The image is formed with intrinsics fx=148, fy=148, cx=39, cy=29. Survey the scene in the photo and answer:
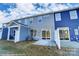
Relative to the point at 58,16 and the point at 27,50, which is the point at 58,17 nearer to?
the point at 58,16

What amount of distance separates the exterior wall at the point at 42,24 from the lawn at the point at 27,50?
0.20 meters

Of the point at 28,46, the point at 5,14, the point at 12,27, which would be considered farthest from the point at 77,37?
the point at 5,14

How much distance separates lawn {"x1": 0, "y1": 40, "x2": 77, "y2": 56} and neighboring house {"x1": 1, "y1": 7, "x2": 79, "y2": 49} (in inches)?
3.7

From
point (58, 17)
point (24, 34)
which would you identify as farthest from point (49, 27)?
point (24, 34)

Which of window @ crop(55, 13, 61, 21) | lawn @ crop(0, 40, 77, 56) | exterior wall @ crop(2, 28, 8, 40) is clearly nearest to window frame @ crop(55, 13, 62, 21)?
window @ crop(55, 13, 61, 21)

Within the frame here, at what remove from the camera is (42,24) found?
8.57 ft

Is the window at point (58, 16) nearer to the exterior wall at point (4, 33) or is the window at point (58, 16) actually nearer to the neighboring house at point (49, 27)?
the neighboring house at point (49, 27)

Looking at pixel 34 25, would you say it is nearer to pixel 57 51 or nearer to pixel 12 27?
pixel 12 27

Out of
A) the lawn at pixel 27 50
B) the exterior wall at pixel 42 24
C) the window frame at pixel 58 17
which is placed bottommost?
the lawn at pixel 27 50

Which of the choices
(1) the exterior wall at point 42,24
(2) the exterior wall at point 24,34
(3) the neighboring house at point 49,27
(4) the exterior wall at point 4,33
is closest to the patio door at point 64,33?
(3) the neighboring house at point 49,27

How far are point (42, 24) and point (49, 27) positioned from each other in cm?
13

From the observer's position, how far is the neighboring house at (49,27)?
8.46 feet

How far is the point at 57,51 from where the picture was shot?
8.35ft

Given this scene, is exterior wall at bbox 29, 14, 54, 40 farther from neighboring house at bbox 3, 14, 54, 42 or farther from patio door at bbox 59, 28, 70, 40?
patio door at bbox 59, 28, 70, 40
